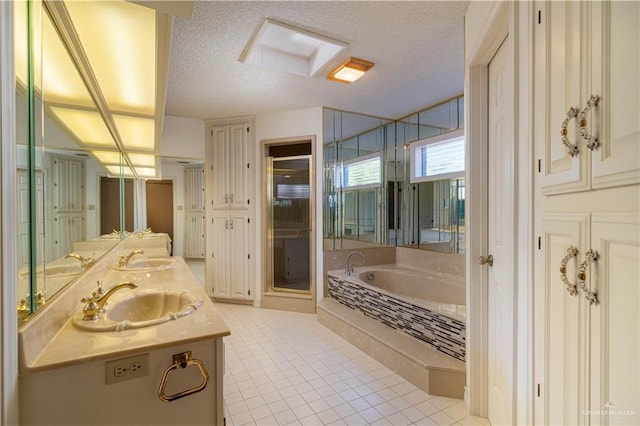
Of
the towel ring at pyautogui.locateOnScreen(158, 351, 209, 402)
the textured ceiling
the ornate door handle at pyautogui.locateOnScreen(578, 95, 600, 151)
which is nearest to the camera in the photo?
the ornate door handle at pyautogui.locateOnScreen(578, 95, 600, 151)

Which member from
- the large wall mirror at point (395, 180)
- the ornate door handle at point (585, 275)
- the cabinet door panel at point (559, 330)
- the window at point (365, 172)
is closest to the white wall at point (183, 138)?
the large wall mirror at point (395, 180)

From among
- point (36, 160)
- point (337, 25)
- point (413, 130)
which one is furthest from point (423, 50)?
point (36, 160)

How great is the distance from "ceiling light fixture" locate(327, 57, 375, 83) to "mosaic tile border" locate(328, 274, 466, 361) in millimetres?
2056

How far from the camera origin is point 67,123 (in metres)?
1.37

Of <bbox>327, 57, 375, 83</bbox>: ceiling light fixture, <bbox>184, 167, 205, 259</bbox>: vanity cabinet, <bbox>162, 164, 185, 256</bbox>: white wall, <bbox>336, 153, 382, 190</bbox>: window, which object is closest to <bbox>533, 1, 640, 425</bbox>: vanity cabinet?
<bbox>327, 57, 375, 83</bbox>: ceiling light fixture

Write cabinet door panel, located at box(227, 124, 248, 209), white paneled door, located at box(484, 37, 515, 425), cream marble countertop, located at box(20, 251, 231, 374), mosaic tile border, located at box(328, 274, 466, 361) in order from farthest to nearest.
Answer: cabinet door panel, located at box(227, 124, 248, 209)
mosaic tile border, located at box(328, 274, 466, 361)
white paneled door, located at box(484, 37, 515, 425)
cream marble countertop, located at box(20, 251, 231, 374)

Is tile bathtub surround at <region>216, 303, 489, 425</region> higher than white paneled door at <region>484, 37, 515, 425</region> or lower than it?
lower

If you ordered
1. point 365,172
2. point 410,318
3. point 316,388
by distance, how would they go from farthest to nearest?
point 365,172, point 410,318, point 316,388

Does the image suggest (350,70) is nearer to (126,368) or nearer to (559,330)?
(559,330)

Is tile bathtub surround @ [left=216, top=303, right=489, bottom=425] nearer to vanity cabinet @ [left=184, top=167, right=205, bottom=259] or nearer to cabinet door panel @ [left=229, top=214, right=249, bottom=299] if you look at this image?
cabinet door panel @ [left=229, top=214, right=249, bottom=299]

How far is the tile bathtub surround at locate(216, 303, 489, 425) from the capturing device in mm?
1835

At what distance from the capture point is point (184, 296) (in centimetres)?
159

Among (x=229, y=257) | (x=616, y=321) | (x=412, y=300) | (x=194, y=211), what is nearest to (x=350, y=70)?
(x=412, y=300)

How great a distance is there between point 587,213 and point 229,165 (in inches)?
157
